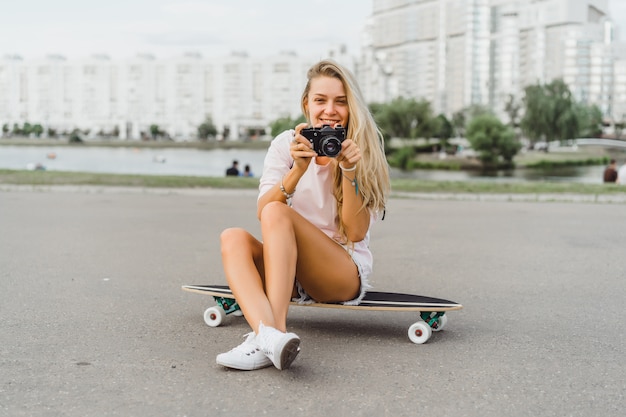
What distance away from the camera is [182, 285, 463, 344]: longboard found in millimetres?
3729

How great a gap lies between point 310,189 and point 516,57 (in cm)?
Answer: 18651

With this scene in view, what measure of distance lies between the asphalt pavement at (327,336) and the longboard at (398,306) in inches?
2.8

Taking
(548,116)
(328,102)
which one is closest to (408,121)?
(548,116)

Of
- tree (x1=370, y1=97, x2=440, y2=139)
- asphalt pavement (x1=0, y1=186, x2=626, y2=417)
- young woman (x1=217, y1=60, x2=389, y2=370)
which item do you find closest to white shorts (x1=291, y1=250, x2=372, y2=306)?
young woman (x1=217, y1=60, x2=389, y2=370)

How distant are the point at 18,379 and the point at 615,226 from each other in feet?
27.7

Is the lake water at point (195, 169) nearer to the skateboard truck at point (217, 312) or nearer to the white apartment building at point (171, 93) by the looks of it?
the skateboard truck at point (217, 312)

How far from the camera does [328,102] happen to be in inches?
149

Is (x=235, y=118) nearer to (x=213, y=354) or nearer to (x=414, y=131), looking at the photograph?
(x=414, y=131)

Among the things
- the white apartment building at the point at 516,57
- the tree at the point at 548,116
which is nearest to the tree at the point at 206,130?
the white apartment building at the point at 516,57

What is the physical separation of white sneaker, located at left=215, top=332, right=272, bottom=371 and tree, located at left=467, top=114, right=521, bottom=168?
72.1 m

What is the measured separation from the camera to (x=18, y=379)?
3105 millimetres

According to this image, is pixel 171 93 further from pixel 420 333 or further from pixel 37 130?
pixel 420 333

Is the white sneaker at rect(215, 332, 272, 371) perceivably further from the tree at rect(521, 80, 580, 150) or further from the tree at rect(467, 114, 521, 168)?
the tree at rect(521, 80, 580, 150)

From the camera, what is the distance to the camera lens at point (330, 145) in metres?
3.49
